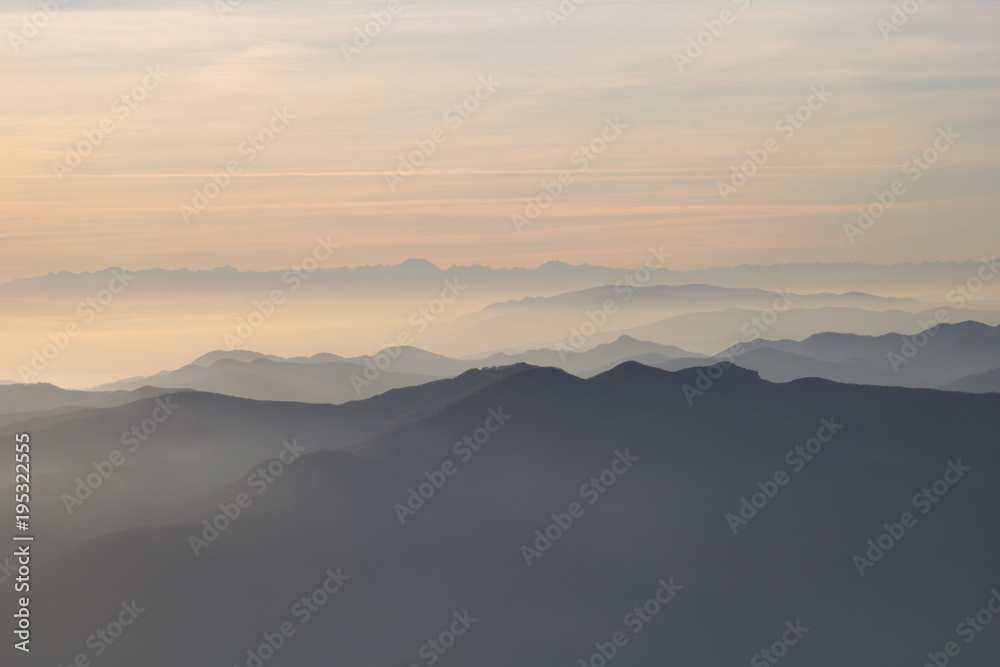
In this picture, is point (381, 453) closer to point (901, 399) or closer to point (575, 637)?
point (575, 637)

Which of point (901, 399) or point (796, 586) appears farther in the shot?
point (901, 399)

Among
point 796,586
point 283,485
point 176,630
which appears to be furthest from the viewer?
point 283,485

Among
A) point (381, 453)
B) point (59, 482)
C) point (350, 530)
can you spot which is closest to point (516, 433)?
point (381, 453)

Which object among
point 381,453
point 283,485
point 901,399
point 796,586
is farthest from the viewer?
point 901,399

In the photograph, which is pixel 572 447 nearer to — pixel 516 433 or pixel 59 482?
pixel 516 433

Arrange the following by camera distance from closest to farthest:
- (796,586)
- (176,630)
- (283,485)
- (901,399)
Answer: (176,630), (796,586), (283,485), (901,399)

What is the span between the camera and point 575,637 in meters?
128

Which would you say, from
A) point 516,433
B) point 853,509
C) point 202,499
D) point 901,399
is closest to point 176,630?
point 202,499

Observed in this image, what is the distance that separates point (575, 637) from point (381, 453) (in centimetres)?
4527

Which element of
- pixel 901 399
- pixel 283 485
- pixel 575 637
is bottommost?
pixel 901 399

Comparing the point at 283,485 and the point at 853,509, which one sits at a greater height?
the point at 283,485

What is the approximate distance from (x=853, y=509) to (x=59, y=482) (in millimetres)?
125434

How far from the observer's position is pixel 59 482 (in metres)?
183

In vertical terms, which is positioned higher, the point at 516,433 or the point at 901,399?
the point at 516,433
